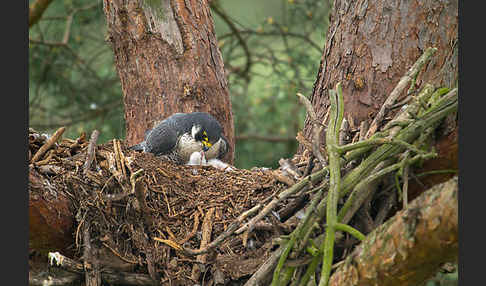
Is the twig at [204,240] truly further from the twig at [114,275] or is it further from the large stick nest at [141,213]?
the twig at [114,275]

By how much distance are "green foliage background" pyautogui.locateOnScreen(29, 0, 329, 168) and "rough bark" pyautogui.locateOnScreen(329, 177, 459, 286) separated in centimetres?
402

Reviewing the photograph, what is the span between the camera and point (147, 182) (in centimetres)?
305

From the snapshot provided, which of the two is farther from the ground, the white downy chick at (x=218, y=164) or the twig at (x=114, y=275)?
the white downy chick at (x=218, y=164)

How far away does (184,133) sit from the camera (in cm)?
431

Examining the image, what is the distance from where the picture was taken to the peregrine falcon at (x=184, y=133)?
4.24 m

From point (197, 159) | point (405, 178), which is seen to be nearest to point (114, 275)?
point (405, 178)

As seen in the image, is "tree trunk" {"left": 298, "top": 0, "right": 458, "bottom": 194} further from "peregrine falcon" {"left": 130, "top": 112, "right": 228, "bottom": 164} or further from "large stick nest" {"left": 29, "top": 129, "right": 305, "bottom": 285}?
"peregrine falcon" {"left": 130, "top": 112, "right": 228, "bottom": 164}

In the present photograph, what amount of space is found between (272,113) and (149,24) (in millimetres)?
3233

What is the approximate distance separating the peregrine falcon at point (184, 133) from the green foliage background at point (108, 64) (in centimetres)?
175

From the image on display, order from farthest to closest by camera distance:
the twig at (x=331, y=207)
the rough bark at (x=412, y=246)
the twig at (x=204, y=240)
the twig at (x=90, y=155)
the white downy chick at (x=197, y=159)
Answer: the white downy chick at (x=197, y=159)
the twig at (x=90, y=155)
the twig at (x=204, y=240)
the twig at (x=331, y=207)
the rough bark at (x=412, y=246)

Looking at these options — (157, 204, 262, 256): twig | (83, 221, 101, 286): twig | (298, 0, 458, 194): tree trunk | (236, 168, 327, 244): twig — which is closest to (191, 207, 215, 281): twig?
(157, 204, 262, 256): twig

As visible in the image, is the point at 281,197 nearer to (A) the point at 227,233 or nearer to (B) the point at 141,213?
(A) the point at 227,233

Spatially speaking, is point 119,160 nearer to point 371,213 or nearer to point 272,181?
point 272,181

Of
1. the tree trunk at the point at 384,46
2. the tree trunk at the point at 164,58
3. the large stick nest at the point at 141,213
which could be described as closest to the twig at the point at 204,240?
the large stick nest at the point at 141,213
